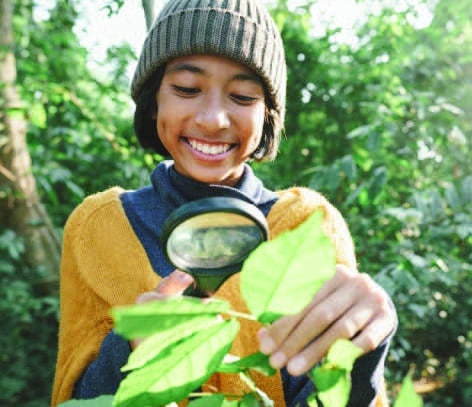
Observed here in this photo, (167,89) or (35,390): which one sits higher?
(167,89)

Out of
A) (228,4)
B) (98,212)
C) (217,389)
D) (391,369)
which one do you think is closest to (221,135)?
(228,4)

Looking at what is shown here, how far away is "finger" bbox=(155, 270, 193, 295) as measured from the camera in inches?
25.6

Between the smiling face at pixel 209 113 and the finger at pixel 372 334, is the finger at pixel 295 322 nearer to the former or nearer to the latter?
the finger at pixel 372 334

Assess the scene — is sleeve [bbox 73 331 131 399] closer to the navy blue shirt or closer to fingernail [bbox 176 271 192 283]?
the navy blue shirt

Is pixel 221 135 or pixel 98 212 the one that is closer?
pixel 221 135

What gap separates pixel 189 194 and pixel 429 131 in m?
1.52

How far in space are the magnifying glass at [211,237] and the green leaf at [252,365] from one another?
0.53 feet

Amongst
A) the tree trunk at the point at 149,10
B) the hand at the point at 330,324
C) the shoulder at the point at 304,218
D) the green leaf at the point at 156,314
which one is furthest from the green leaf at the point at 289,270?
the tree trunk at the point at 149,10

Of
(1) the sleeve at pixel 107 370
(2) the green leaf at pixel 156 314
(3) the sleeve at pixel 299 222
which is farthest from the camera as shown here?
(3) the sleeve at pixel 299 222

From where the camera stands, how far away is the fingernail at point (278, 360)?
433 mm

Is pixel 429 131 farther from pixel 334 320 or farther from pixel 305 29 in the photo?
pixel 334 320

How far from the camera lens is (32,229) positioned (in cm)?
284

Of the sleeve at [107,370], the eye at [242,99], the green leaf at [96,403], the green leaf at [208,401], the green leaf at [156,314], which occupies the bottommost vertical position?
the sleeve at [107,370]

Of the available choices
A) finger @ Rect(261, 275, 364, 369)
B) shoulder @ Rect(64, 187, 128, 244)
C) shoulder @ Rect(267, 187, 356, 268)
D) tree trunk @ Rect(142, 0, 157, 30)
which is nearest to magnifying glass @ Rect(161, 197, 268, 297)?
finger @ Rect(261, 275, 364, 369)
